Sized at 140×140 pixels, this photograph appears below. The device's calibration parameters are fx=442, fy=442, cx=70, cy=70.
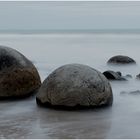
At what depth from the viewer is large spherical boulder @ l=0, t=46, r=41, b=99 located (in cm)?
757

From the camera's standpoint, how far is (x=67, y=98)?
6871 millimetres

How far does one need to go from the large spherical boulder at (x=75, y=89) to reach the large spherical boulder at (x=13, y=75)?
1.90ft

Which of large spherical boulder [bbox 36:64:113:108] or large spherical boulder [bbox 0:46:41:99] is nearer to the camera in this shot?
large spherical boulder [bbox 36:64:113:108]

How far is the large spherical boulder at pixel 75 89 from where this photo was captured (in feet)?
22.5

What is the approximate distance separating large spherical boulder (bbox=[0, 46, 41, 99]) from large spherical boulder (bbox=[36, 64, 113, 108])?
1.90ft

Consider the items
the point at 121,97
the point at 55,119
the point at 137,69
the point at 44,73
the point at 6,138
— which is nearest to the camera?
the point at 6,138

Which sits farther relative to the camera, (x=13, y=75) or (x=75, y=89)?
(x=13, y=75)

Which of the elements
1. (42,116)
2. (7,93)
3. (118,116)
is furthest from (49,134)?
(7,93)

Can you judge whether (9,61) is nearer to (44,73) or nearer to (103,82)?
(103,82)

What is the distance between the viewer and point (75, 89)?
689 cm

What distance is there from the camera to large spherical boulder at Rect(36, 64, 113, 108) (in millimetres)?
6871

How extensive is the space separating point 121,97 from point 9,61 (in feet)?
7.12

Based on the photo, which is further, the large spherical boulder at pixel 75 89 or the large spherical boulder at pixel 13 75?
the large spherical boulder at pixel 13 75

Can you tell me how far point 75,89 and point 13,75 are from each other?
128 centimetres
